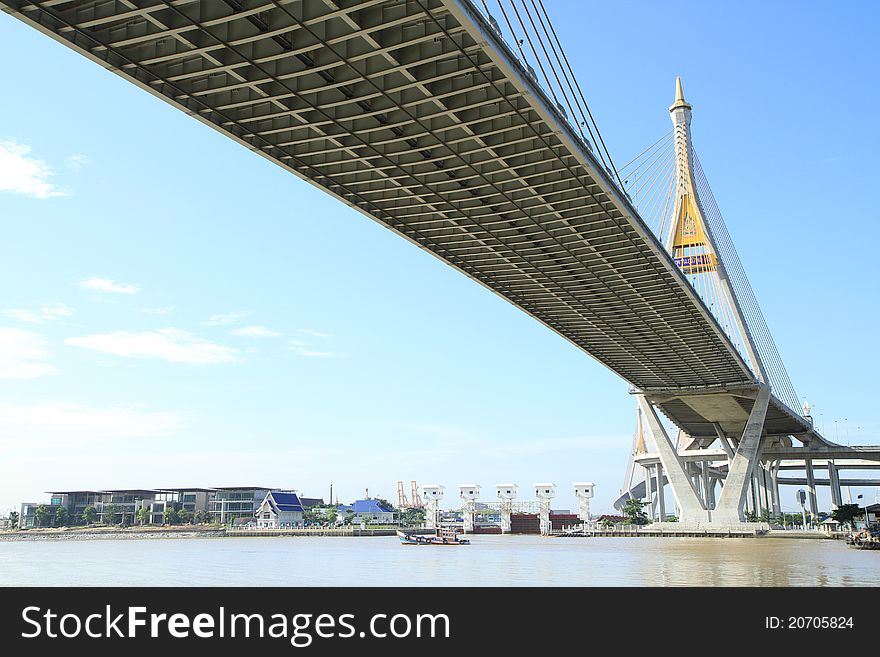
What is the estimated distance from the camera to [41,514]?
141500 mm

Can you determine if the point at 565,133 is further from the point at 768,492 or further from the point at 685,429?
the point at 768,492

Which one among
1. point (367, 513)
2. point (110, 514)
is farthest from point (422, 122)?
point (367, 513)

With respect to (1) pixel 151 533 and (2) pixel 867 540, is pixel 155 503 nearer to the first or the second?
(1) pixel 151 533

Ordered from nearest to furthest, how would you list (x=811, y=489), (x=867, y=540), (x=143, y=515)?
(x=867, y=540), (x=811, y=489), (x=143, y=515)

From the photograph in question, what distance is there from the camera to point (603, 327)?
51656 mm

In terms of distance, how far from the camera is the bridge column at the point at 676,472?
7356cm

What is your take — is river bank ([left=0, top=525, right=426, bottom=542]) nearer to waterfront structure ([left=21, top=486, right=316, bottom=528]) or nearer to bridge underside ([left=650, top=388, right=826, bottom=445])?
waterfront structure ([left=21, top=486, right=316, bottom=528])

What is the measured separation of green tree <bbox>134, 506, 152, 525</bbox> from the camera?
139250mm

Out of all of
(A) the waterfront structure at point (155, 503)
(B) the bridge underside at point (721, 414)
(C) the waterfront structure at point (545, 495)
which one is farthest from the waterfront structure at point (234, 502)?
(B) the bridge underside at point (721, 414)

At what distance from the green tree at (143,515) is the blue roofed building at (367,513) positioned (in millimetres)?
36684

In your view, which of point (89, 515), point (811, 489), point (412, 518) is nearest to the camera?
point (811, 489)

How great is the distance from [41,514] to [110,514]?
1265 centimetres
